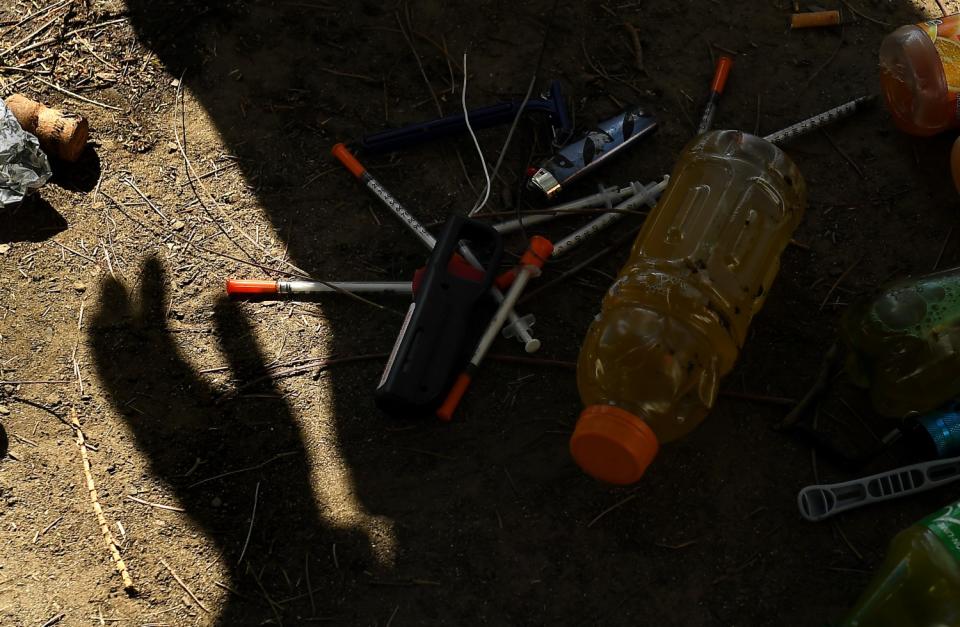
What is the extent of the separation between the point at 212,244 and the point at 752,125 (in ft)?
6.33

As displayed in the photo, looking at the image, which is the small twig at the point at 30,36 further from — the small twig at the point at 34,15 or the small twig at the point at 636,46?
the small twig at the point at 636,46

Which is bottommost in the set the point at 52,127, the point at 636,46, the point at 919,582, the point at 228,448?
the point at 228,448

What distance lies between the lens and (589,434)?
1.95m

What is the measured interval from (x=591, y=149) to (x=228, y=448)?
1522 mm

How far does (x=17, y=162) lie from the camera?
8.50 ft

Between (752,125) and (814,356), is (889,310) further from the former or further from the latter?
(752,125)

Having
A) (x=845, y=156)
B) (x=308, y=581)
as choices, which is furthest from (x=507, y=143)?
(x=308, y=581)

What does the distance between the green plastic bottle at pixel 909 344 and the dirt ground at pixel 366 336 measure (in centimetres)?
14

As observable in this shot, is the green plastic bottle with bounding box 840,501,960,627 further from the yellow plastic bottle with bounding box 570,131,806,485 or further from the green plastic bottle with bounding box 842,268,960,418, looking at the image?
the yellow plastic bottle with bounding box 570,131,806,485

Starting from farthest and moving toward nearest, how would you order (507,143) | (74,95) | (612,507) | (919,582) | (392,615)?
(74,95) → (507,143) → (612,507) → (392,615) → (919,582)

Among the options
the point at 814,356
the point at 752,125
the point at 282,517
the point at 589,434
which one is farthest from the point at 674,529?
the point at 752,125

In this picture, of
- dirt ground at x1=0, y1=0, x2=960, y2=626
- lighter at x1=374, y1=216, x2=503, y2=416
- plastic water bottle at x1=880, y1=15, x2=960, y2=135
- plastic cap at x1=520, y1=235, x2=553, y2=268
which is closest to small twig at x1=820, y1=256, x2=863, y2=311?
dirt ground at x1=0, y1=0, x2=960, y2=626

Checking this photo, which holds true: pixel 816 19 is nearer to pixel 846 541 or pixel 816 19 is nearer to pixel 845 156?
pixel 845 156

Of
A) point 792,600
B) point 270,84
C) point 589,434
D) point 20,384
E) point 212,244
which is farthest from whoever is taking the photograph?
point 270,84
